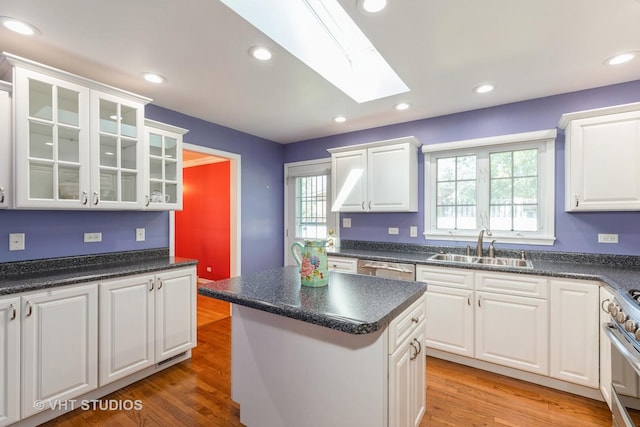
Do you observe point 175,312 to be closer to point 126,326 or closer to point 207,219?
point 126,326

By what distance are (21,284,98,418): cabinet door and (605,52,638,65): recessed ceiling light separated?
4.03 meters

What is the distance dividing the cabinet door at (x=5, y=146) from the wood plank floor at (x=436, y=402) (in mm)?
1508

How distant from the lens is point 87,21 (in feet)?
5.46

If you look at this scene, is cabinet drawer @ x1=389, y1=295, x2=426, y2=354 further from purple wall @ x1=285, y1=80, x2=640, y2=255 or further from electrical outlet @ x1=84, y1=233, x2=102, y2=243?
electrical outlet @ x1=84, y1=233, x2=102, y2=243

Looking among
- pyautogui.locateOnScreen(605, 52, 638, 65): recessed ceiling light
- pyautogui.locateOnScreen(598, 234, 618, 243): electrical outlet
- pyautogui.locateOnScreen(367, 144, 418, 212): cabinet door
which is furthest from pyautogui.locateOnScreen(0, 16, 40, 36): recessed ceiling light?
pyautogui.locateOnScreen(598, 234, 618, 243): electrical outlet

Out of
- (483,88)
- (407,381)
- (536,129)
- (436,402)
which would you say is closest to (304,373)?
(407,381)

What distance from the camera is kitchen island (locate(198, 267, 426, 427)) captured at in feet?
3.91

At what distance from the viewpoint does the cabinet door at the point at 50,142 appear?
1.87 m

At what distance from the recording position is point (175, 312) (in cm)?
250

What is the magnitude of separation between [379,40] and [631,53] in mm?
1780

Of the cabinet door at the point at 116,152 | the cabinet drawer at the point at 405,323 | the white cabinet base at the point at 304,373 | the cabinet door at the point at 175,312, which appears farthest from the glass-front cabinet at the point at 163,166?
the cabinet drawer at the point at 405,323

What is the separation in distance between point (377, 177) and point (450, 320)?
165cm

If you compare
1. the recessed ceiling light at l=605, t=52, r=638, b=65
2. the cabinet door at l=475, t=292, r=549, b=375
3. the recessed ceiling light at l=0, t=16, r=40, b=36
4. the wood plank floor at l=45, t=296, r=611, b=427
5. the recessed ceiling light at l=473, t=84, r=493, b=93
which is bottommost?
the wood plank floor at l=45, t=296, r=611, b=427

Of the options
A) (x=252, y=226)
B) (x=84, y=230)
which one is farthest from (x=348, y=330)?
(x=252, y=226)
